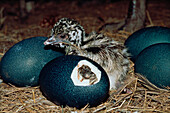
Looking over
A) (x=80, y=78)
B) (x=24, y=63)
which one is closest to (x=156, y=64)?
(x=80, y=78)

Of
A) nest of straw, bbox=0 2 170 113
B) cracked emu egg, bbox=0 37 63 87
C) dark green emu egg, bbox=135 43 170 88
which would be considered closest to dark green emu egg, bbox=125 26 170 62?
dark green emu egg, bbox=135 43 170 88

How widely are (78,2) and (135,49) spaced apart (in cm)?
842

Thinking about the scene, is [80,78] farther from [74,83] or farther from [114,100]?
[114,100]

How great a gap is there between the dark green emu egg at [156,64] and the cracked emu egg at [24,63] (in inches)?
58.9

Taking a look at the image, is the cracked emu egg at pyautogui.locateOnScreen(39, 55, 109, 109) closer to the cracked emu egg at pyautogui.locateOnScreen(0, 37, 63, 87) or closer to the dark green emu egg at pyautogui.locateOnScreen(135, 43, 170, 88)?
the cracked emu egg at pyautogui.locateOnScreen(0, 37, 63, 87)

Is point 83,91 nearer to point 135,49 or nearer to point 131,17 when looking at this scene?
point 135,49

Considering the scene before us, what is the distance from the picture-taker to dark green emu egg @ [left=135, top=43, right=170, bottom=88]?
3273mm

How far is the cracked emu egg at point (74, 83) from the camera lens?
282cm

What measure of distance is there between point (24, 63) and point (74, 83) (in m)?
1.08

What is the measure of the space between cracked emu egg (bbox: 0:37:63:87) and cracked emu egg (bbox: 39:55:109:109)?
0.49 metres

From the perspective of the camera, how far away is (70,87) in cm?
281

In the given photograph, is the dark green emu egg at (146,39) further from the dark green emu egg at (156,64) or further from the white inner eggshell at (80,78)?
the white inner eggshell at (80,78)

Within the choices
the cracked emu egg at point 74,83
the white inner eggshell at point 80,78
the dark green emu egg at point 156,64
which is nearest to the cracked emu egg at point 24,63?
the cracked emu egg at point 74,83

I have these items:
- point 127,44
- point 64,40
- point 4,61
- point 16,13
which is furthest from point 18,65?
point 16,13
